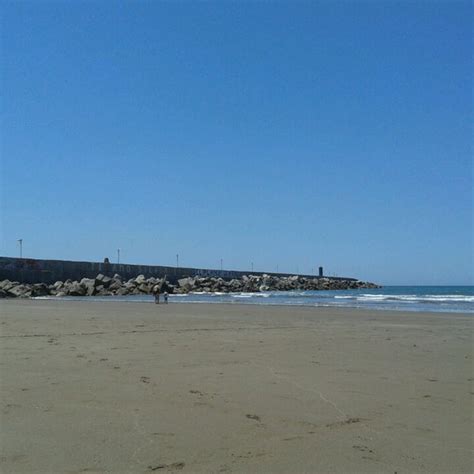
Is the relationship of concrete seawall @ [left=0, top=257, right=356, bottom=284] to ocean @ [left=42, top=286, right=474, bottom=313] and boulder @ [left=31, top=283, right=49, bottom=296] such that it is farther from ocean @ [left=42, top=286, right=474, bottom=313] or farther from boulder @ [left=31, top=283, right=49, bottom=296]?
ocean @ [left=42, top=286, right=474, bottom=313]

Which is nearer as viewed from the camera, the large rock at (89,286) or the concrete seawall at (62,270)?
the large rock at (89,286)

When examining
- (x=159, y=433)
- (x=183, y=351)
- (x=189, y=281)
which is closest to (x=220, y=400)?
(x=159, y=433)

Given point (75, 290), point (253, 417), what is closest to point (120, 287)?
point (75, 290)

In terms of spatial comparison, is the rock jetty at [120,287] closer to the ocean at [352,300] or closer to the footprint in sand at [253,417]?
the ocean at [352,300]

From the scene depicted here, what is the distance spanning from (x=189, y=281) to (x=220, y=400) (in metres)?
63.1

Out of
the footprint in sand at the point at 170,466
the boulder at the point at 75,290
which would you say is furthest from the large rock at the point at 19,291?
the footprint in sand at the point at 170,466

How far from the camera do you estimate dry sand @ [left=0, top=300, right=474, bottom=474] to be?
446cm

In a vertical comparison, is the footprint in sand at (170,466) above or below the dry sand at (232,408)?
below

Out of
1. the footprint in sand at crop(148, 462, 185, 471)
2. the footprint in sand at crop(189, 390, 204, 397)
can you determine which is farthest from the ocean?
the footprint in sand at crop(148, 462, 185, 471)

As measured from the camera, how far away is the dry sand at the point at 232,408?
14.6 feet

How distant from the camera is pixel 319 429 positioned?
5.27 m

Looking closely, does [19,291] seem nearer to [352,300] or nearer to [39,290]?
[39,290]

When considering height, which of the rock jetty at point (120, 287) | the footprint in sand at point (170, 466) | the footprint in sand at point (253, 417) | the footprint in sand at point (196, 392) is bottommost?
the footprint in sand at point (170, 466)

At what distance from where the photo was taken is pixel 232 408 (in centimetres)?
597
